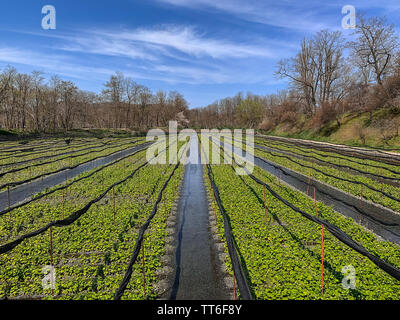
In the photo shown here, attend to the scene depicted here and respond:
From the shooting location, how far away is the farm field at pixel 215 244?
4.70m

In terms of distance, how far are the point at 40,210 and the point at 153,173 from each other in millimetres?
7430

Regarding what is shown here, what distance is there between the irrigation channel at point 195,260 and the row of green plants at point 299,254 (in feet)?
1.72

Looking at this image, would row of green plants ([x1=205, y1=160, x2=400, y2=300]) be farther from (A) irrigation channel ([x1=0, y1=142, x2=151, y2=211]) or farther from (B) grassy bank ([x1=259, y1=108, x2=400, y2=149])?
(B) grassy bank ([x1=259, y1=108, x2=400, y2=149])

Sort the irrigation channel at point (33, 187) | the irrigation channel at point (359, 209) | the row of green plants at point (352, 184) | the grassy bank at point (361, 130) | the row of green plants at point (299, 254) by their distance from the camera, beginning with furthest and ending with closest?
the grassy bank at point (361, 130) < the irrigation channel at point (33, 187) < the row of green plants at point (352, 184) < the irrigation channel at point (359, 209) < the row of green plants at point (299, 254)

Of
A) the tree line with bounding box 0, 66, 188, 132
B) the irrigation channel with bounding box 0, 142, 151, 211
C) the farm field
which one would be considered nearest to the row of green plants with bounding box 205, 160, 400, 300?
the farm field

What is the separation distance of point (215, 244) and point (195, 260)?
0.97m

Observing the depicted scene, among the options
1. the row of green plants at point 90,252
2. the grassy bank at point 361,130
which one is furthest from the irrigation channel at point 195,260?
the grassy bank at point 361,130

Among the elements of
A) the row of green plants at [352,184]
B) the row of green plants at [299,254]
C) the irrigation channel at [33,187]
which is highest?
the row of green plants at [352,184]

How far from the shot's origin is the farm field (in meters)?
4.70

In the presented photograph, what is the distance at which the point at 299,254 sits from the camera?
5891mm

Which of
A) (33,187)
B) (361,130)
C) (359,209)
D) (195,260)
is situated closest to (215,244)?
(195,260)

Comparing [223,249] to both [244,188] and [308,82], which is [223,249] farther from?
→ [308,82]

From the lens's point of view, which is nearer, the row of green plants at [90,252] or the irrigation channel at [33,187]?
the row of green plants at [90,252]

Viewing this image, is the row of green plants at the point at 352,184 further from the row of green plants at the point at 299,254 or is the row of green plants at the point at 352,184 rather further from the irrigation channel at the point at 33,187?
the irrigation channel at the point at 33,187
